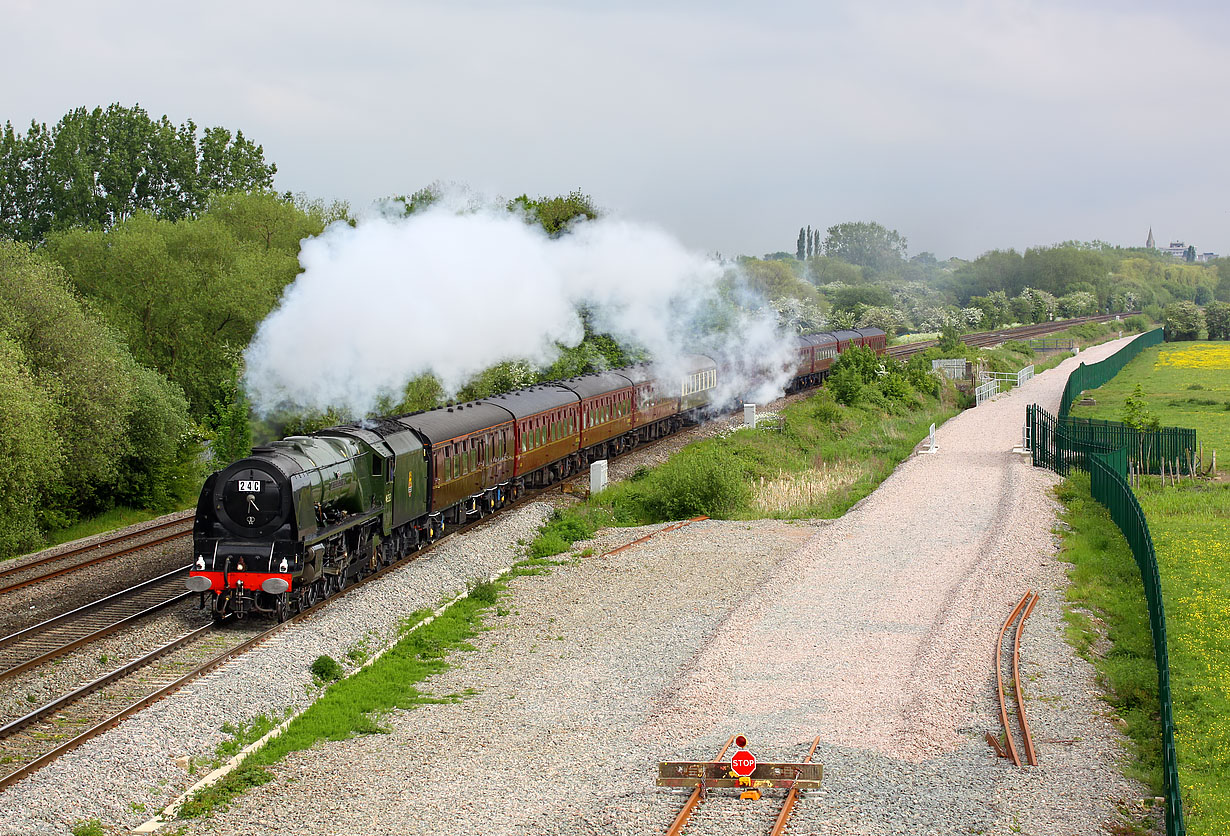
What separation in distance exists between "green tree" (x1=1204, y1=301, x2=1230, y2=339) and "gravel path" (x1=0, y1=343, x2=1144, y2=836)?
96.9 meters

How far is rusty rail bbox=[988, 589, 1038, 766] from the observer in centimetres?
1459

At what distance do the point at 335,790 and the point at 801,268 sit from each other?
13439 cm

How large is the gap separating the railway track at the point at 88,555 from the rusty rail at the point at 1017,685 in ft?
66.3

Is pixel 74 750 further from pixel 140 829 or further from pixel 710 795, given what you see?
pixel 710 795

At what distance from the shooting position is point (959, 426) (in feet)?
166

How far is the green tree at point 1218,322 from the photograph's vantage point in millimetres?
109188

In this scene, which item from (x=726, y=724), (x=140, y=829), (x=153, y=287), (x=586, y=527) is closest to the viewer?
(x=140, y=829)

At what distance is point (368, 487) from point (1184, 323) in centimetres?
10759

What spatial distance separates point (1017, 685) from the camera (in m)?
17.1

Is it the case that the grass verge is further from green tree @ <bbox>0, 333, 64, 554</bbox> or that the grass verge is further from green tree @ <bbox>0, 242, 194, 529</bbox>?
green tree @ <bbox>0, 242, 194, 529</bbox>

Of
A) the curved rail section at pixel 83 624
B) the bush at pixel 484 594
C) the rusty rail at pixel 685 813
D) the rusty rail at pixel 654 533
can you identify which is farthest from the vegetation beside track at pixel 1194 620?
the curved rail section at pixel 83 624

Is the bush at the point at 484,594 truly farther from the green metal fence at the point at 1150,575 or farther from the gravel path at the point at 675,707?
the green metal fence at the point at 1150,575

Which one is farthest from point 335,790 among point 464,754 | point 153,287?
point 153,287

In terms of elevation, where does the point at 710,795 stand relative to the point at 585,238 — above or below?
below
